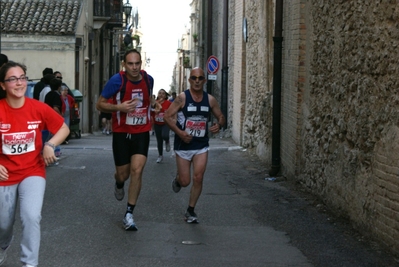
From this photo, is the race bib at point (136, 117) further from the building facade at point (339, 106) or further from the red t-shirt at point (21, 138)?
the red t-shirt at point (21, 138)

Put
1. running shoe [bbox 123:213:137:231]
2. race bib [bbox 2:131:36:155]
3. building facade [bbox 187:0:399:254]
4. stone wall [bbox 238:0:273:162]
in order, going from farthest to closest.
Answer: stone wall [bbox 238:0:273:162], running shoe [bbox 123:213:137:231], building facade [bbox 187:0:399:254], race bib [bbox 2:131:36:155]

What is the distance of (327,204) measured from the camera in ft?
36.3

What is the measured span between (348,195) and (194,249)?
2493 mm

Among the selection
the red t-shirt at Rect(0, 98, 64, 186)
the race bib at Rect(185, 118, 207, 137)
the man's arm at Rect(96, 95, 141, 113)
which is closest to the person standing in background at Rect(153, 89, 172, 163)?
the race bib at Rect(185, 118, 207, 137)

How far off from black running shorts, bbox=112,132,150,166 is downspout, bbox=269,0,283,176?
6023 millimetres

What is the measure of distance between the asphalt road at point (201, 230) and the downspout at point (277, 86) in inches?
33.3

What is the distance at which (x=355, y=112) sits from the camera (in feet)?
31.6

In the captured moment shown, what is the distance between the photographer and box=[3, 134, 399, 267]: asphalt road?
779 centimetres

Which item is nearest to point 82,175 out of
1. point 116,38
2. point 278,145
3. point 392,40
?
point 278,145

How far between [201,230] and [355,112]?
2.24 metres

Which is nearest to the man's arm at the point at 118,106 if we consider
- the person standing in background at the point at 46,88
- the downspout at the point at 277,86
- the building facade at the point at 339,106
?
the building facade at the point at 339,106

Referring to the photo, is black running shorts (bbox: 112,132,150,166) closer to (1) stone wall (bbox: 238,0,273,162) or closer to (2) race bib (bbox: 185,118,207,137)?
(2) race bib (bbox: 185,118,207,137)

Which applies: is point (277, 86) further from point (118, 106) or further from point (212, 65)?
point (212, 65)

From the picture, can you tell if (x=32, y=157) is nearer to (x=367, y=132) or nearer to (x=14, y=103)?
(x=14, y=103)
